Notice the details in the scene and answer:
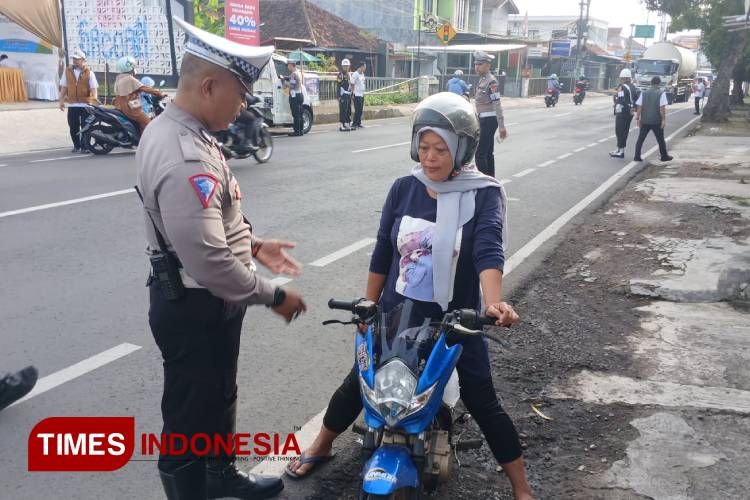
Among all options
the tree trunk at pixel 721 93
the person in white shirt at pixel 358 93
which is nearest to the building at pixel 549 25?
the tree trunk at pixel 721 93

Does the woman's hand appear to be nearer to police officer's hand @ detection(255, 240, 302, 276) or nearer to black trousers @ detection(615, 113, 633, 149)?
police officer's hand @ detection(255, 240, 302, 276)

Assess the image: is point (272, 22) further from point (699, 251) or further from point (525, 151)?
point (699, 251)

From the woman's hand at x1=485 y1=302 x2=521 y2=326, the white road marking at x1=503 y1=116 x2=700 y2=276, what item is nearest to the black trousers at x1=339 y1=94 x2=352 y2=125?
the white road marking at x1=503 y1=116 x2=700 y2=276

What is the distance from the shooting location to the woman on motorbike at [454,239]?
99.3 inches

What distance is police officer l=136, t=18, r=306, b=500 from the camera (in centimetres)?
202

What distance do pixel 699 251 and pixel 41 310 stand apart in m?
5.93

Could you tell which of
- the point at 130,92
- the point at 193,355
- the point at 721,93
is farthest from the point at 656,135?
the point at 721,93

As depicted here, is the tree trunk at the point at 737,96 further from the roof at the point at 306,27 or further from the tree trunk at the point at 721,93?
the roof at the point at 306,27

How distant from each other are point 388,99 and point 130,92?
1949cm

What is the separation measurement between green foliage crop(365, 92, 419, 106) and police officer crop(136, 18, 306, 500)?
2619 centimetres

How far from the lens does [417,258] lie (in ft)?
8.55

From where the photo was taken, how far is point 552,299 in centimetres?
546

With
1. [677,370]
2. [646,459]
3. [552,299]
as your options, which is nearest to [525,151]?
[552,299]

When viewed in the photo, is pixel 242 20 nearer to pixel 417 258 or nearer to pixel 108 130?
pixel 108 130
